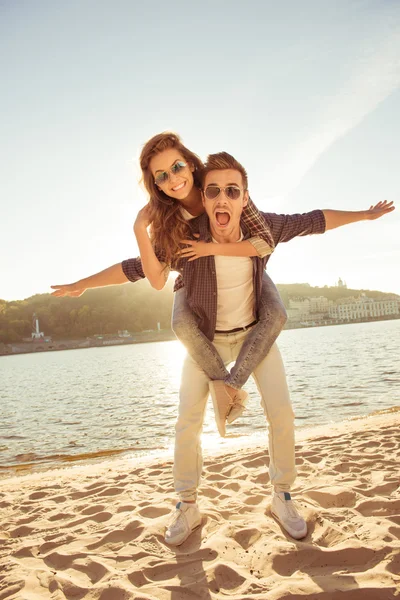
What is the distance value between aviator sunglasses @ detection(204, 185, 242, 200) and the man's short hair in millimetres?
147

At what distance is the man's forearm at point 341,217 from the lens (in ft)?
10.8

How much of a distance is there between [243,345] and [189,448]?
779 millimetres

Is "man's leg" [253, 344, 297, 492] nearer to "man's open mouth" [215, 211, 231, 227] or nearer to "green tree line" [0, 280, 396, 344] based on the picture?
"man's open mouth" [215, 211, 231, 227]

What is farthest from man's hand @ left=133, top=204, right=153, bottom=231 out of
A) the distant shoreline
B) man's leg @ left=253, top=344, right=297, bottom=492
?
the distant shoreline

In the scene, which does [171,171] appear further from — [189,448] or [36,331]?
[36,331]

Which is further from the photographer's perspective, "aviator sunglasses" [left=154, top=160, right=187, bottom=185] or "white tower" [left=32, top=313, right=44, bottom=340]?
"white tower" [left=32, top=313, right=44, bottom=340]

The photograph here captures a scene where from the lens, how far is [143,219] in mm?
3020

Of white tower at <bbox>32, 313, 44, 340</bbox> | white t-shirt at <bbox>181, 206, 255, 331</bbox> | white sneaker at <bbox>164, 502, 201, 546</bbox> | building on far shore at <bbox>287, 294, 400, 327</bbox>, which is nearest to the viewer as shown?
white sneaker at <bbox>164, 502, 201, 546</bbox>

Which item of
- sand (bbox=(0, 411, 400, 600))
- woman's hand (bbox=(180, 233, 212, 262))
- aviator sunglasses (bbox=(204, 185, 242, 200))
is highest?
aviator sunglasses (bbox=(204, 185, 242, 200))

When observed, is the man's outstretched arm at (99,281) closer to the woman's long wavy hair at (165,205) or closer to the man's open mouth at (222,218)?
the woman's long wavy hair at (165,205)

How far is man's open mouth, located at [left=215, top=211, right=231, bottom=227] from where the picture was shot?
301cm

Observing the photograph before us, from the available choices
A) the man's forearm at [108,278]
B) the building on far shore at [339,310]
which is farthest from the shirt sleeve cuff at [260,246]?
the building on far shore at [339,310]

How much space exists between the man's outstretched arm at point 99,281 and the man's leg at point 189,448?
2.62 ft

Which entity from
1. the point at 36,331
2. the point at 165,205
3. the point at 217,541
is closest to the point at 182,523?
the point at 217,541
